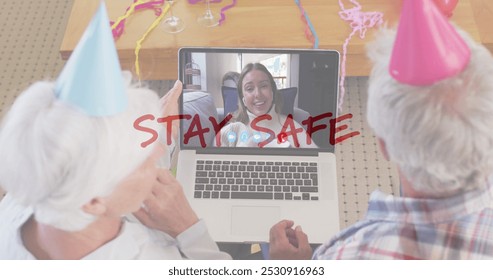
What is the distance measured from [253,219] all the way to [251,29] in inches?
21.6

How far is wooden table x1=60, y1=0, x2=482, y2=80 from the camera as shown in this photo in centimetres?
147

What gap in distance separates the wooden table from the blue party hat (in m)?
0.74

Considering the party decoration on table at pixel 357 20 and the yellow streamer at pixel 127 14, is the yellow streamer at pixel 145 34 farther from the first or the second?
the party decoration on table at pixel 357 20

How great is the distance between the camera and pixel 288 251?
110 centimetres

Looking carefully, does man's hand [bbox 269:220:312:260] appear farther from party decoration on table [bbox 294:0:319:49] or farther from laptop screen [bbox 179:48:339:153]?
party decoration on table [bbox 294:0:319:49]

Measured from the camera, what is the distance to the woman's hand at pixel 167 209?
105 cm

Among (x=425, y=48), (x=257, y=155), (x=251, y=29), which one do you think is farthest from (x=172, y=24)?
(x=425, y=48)

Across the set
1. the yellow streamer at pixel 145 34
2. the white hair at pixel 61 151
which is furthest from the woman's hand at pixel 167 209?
the yellow streamer at pixel 145 34

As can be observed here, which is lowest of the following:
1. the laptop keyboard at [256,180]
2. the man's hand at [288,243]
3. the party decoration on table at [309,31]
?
the man's hand at [288,243]

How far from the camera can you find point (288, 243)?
111 centimetres

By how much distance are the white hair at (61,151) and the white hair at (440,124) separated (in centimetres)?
33
